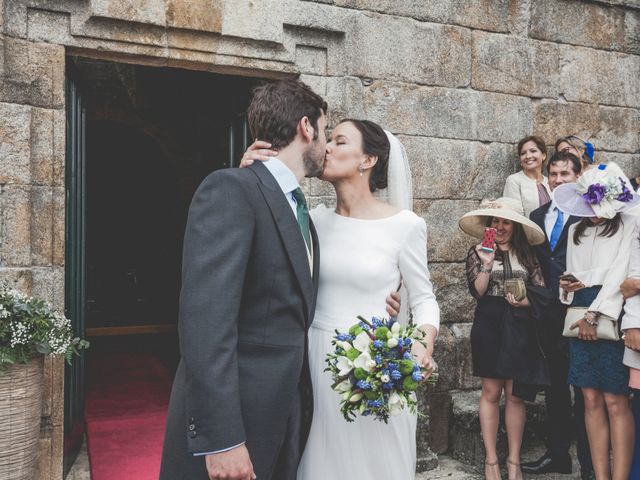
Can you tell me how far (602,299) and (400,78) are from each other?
208cm

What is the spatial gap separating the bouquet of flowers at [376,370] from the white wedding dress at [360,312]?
13.2 inches

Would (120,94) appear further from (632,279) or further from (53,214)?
(632,279)

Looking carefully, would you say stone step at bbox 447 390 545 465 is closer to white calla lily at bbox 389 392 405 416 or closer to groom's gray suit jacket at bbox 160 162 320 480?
white calla lily at bbox 389 392 405 416

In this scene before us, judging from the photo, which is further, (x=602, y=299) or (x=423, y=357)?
(x=602, y=299)

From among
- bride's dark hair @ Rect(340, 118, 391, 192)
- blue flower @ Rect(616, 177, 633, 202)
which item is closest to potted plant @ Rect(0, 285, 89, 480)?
bride's dark hair @ Rect(340, 118, 391, 192)

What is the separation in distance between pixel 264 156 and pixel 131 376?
197 inches

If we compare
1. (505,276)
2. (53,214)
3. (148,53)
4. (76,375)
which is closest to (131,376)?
(76,375)

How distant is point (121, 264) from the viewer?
12.4 meters

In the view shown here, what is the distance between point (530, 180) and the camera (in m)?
4.93

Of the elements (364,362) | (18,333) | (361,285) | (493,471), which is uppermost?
(361,285)

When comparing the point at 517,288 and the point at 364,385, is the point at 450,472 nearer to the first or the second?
the point at 517,288

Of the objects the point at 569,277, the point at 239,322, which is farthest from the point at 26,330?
the point at 569,277

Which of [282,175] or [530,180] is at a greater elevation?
[530,180]

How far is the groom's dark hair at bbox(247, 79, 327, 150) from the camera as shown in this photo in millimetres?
2234
